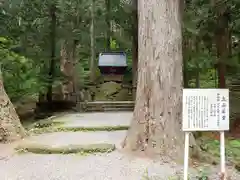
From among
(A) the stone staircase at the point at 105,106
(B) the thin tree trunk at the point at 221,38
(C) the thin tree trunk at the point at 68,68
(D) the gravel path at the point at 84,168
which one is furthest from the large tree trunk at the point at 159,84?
(C) the thin tree trunk at the point at 68,68

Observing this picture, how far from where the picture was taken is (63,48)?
1677 centimetres

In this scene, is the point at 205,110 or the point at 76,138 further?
the point at 76,138

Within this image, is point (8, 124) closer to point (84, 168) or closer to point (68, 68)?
point (84, 168)

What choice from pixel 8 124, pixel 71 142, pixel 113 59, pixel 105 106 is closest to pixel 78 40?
pixel 113 59

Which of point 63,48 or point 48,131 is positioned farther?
point 63,48

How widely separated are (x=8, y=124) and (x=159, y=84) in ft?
11.2

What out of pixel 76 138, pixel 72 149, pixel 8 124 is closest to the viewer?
pixel 72 149

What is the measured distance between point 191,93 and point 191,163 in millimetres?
1615

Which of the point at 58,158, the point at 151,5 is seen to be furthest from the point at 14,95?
the point at 151,5

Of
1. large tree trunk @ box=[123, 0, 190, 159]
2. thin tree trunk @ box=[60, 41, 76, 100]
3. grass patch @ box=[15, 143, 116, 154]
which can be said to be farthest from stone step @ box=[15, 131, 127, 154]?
thin tree trunk @ box=[60, 41, 76, 100]

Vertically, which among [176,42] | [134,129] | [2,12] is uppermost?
[2,12]

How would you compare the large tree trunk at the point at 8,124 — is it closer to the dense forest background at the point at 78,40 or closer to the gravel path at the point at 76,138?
the gravel path at the point at 76,138

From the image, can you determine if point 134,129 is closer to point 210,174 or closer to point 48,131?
point 210,174

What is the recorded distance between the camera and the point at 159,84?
5.16 meters
